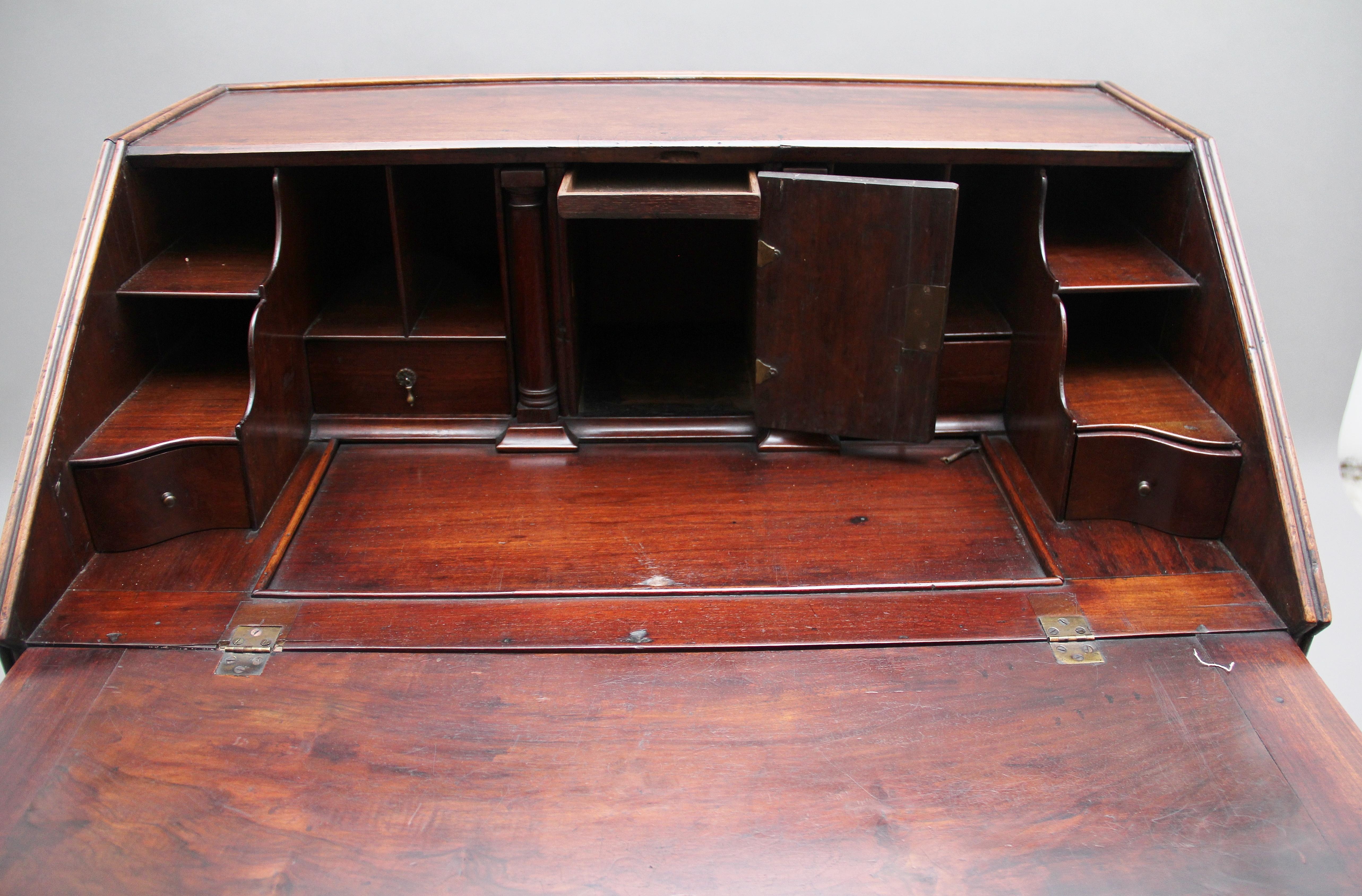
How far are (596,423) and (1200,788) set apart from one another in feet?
4.03

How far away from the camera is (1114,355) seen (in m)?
2.13

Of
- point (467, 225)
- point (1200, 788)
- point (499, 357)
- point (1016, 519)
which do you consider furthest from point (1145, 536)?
point (467, 225)

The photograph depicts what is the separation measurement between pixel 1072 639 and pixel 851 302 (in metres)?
0.67

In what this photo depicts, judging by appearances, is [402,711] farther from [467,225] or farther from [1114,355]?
[1114,355]

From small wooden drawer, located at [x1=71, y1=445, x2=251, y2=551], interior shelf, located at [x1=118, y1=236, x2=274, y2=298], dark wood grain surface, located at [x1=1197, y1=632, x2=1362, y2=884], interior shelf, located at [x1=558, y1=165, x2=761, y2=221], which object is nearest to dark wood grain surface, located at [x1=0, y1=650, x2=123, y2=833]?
small wooden drawer, located at [x1=71, y1=445, x2=251, y2=551]

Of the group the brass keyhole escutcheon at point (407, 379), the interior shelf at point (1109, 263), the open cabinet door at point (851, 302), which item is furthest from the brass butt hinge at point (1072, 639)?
the brass keyhole escutcheon at point (407, 379)

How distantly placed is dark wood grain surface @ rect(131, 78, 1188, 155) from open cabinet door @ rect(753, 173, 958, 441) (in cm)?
13

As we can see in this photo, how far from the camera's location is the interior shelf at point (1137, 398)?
1860mm

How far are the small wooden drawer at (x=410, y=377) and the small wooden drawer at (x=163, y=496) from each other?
0.35 m

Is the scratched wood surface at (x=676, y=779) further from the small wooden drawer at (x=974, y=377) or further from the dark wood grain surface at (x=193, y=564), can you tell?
the small wooden drawer at (x=974, y=377)

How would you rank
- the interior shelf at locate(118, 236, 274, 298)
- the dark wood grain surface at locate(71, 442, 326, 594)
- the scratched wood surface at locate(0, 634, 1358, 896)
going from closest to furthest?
the scratched wood surface at locate(0, 634, 1358, 896)
the dark wood grain surface at locate(71, 442, 326, 594)
the interior shelf at locate(118, 236, 274, 298)

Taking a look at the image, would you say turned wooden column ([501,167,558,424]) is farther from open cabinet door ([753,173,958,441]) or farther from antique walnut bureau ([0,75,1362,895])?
open cabinet door ([753,173,958,441])

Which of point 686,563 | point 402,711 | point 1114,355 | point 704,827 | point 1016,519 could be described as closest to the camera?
point 704,827

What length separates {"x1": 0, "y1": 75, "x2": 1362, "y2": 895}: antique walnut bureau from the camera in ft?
4.50
